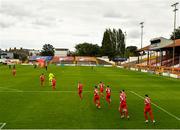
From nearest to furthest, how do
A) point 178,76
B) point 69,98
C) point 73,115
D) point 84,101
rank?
1. point 73,115
2. point 84,101
3. point 69,98
4. point 178,76

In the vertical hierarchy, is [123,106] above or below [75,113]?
above

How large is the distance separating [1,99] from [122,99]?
14.7m

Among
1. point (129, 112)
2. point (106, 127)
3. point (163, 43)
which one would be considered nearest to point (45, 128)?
point (106, 127)

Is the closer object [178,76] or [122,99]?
[122,99]

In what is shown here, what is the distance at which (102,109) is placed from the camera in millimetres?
29516

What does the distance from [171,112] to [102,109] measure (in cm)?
503

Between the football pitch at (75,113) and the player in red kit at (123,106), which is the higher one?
the player in red kit at (123,106)

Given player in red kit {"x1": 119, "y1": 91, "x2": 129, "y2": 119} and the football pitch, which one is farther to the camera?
player in red kit {"x1": 119, "y1": 91, "x2": 129, "y2": 119}

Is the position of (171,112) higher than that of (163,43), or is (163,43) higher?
(163,43)

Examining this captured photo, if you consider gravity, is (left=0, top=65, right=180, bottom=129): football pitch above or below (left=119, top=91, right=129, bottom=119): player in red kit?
below

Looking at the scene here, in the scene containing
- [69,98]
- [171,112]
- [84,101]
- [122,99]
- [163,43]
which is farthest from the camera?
[163,43]

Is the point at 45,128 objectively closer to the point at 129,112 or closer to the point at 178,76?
the point at 129,112

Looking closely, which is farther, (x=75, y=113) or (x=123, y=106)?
(x=75, y=113)

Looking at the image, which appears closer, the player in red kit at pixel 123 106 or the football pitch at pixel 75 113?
the football pitch at pixel 75 113
